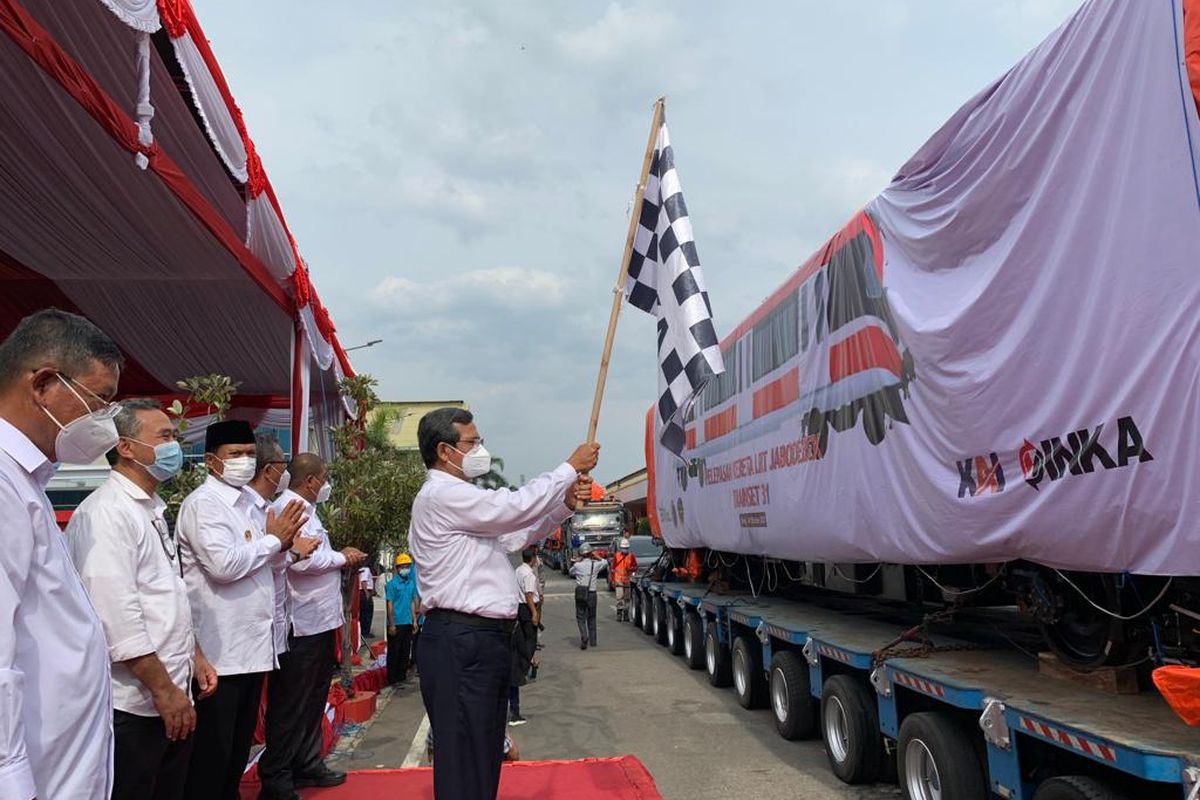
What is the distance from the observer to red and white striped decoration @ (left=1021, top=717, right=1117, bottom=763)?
302 centimetres

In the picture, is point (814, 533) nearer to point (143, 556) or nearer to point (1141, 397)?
point (1141, 397)

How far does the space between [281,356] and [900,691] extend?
8705 mm

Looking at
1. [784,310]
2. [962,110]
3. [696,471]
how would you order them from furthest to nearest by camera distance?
1. [696,471]
2. [784,310]
3. [962,110]

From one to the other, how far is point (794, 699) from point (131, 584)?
548 cm

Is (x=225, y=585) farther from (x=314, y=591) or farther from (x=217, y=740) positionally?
(x=314, y=591)

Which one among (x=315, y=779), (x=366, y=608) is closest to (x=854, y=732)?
(x=315, y=779)

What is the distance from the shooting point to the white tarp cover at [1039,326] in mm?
2836

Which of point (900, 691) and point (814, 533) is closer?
point (900, 691)

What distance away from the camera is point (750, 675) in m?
8.40

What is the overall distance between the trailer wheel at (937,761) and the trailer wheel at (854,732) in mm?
757

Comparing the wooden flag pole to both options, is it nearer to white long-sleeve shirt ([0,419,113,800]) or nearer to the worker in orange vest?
white long-sleeve shirt ([0,419,113,800])

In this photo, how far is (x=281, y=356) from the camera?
11.1 metres

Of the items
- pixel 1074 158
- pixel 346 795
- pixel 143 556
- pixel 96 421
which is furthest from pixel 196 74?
pixel 1074 158

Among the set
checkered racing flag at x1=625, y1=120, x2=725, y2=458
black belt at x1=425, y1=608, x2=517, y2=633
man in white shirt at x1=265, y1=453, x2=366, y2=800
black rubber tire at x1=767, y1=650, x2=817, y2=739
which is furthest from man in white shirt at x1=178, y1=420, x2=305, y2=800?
black rubber tire at x1=767, y1=650, x2=817, y2=739
